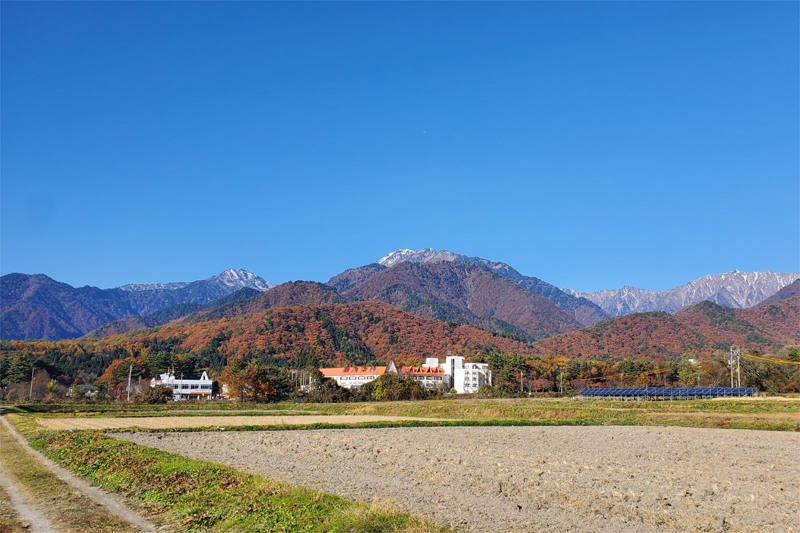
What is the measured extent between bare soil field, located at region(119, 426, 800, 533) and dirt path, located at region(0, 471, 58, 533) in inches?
263

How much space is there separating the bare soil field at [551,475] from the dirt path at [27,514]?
6.68m

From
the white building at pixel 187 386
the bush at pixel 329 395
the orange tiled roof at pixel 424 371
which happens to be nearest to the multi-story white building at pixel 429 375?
the orange tiled roof at pixel 424 371

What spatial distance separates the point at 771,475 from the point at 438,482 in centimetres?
1142

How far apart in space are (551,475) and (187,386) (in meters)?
130

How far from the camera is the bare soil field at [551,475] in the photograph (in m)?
14.1

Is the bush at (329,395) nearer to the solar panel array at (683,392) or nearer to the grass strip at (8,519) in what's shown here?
the solar panel array at (683,392)

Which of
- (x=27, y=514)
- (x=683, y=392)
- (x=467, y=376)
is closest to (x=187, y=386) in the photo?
(x=467, y=376)

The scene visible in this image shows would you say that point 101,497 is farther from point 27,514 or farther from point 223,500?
point 223,500

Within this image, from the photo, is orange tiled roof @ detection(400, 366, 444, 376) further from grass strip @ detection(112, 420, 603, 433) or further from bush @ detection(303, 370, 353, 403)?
grass strip @ detection(112, 420, 603, 433)

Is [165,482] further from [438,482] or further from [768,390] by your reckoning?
[768,390]

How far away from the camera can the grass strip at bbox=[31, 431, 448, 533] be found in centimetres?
1288

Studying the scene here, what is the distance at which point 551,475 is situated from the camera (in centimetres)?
1992

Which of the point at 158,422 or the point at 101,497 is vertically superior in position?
the point at 101,497

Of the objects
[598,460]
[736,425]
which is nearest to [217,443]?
[598,460]
